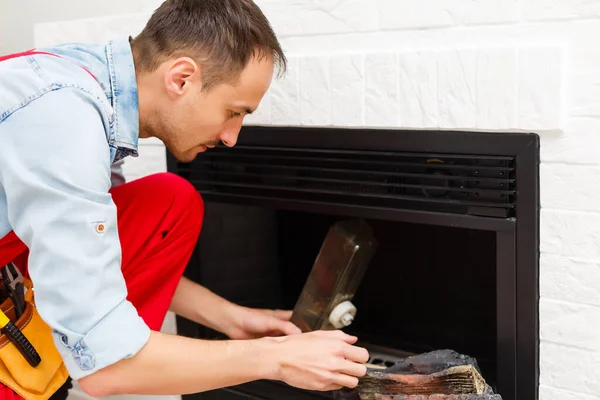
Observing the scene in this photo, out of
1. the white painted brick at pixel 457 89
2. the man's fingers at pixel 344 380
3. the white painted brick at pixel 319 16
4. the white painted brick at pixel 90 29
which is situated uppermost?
the white painted brick at pixel 90 29

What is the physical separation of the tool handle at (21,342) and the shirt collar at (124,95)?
33 centimetres

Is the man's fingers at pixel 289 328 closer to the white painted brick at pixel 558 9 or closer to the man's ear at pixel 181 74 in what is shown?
→ the man's ear at pixel 181 74

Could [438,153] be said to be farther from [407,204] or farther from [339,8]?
[339,8]

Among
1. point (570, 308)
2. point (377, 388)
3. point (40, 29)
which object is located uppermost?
point (40, 29)

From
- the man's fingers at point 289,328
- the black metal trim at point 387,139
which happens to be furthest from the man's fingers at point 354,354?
the black metal trim at point 387,139

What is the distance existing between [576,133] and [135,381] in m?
0.77

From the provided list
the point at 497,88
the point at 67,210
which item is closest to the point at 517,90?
the point at 497,88

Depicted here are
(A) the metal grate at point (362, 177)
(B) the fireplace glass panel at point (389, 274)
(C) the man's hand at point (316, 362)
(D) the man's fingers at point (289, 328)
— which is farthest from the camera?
(B) the fireplace glass panel at point (389, 274)

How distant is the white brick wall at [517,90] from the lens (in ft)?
3.92

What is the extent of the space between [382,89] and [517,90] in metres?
0.25

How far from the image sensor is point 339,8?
142 centimetres

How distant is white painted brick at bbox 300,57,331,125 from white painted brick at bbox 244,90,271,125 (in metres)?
0.08

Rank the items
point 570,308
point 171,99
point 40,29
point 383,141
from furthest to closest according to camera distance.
→ point 40,29, point 383,141, point 570,308, point 171,99

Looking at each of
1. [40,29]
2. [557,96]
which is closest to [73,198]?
[557,96]
